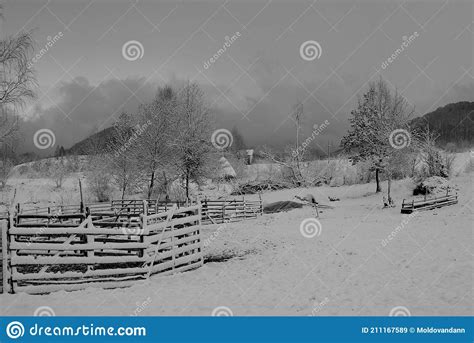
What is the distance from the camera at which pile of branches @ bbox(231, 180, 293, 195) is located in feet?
172

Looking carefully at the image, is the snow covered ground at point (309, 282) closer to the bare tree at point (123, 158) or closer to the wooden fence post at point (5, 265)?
the wooden fence post at point (5, 265)

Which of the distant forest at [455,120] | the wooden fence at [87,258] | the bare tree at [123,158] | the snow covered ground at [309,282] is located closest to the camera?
the snow covered ground at [309,282]

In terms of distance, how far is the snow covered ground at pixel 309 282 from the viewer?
8.00 metres

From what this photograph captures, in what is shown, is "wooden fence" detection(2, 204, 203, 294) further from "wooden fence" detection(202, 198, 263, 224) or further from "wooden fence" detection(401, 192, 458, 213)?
"wooden fence" detection(401, 192, 458, 213)

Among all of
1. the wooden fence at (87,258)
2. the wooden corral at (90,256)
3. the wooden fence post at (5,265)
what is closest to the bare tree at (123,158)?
the wooden corral at (90,256)

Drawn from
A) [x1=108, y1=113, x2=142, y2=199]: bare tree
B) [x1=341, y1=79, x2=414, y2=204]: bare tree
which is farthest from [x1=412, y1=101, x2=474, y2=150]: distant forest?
[x1=108, y1=113, x2=142, y2=199]: bare tree

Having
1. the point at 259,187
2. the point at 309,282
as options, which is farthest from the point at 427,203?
the point at 259,187

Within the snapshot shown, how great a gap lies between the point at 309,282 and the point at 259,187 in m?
43.6

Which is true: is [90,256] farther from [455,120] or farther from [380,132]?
[455,120]

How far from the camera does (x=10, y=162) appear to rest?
5175 cm

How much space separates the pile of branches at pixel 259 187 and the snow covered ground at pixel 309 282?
3489 centimetres

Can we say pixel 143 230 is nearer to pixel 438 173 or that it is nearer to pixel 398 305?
pixel 398 305

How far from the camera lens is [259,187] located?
53656mm
